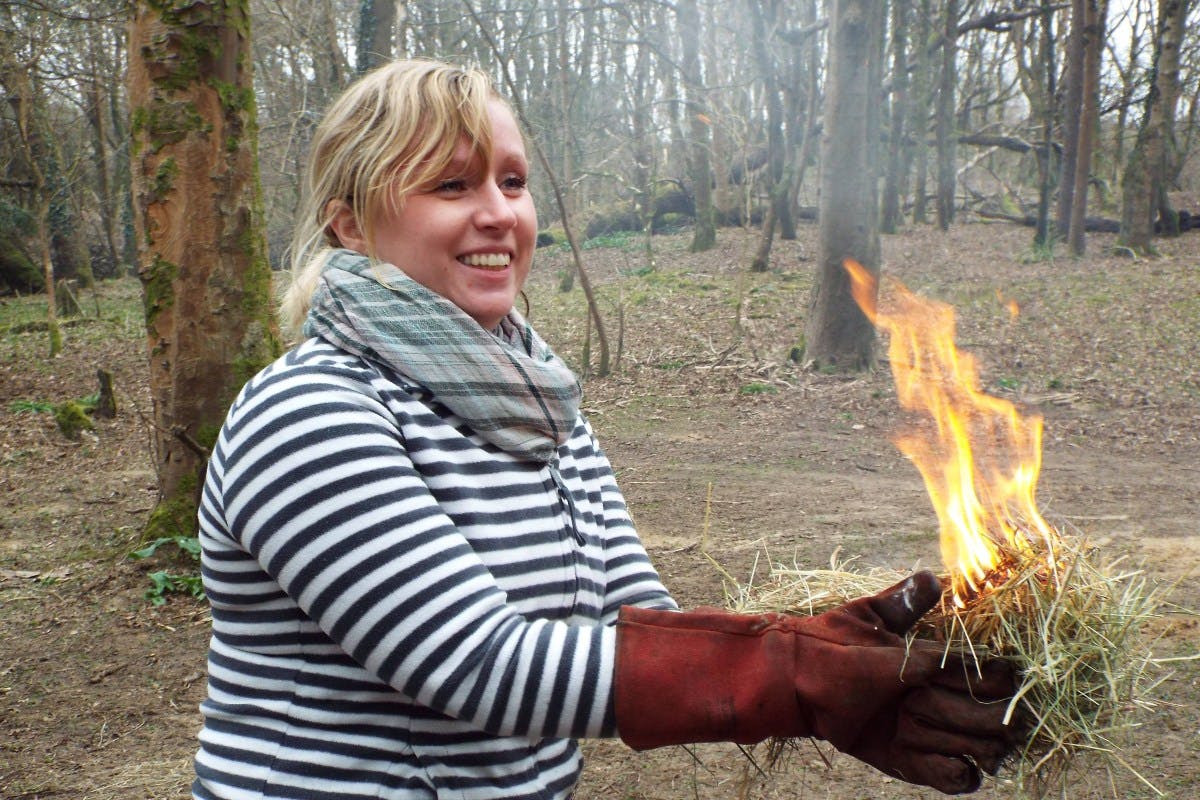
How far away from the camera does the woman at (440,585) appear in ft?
4.37

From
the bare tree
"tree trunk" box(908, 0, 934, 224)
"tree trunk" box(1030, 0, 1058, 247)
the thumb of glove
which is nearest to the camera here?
the thumb of glove

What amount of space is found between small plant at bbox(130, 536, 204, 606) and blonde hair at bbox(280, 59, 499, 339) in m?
3.90

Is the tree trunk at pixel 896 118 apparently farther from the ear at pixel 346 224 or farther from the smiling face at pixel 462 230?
the ear at pixel 346 224

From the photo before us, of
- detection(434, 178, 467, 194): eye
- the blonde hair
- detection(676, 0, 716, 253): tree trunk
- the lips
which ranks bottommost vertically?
the lips

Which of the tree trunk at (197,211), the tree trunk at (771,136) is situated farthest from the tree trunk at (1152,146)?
the tree trunk at (197,211)

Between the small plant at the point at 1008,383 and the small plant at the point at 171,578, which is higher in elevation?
the small plant at the point at 1008,383

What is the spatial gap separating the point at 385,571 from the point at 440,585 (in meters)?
0.08

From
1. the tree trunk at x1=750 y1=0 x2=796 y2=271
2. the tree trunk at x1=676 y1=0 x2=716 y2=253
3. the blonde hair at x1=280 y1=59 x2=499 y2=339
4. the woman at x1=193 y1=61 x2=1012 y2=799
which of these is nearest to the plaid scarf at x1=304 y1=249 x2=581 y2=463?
the woman at x1=193 y1=61 x2=1012 y2=799

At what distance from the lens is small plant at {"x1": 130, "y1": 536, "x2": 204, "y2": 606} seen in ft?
16.6

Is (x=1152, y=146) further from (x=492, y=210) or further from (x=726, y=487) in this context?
(x=492, y=210)

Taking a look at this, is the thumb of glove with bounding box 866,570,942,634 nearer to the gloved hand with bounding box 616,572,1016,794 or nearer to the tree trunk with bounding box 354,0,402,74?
the gloved hand with bounding box 616,572,1016,794

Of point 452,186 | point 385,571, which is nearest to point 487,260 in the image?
point 452,186

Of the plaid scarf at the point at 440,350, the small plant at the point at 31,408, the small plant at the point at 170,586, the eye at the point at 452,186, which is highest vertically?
the eye at the point at 452,186

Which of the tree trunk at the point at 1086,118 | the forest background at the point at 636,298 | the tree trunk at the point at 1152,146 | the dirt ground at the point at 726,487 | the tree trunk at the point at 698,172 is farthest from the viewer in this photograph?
the tree trunk at the point at 698,172
